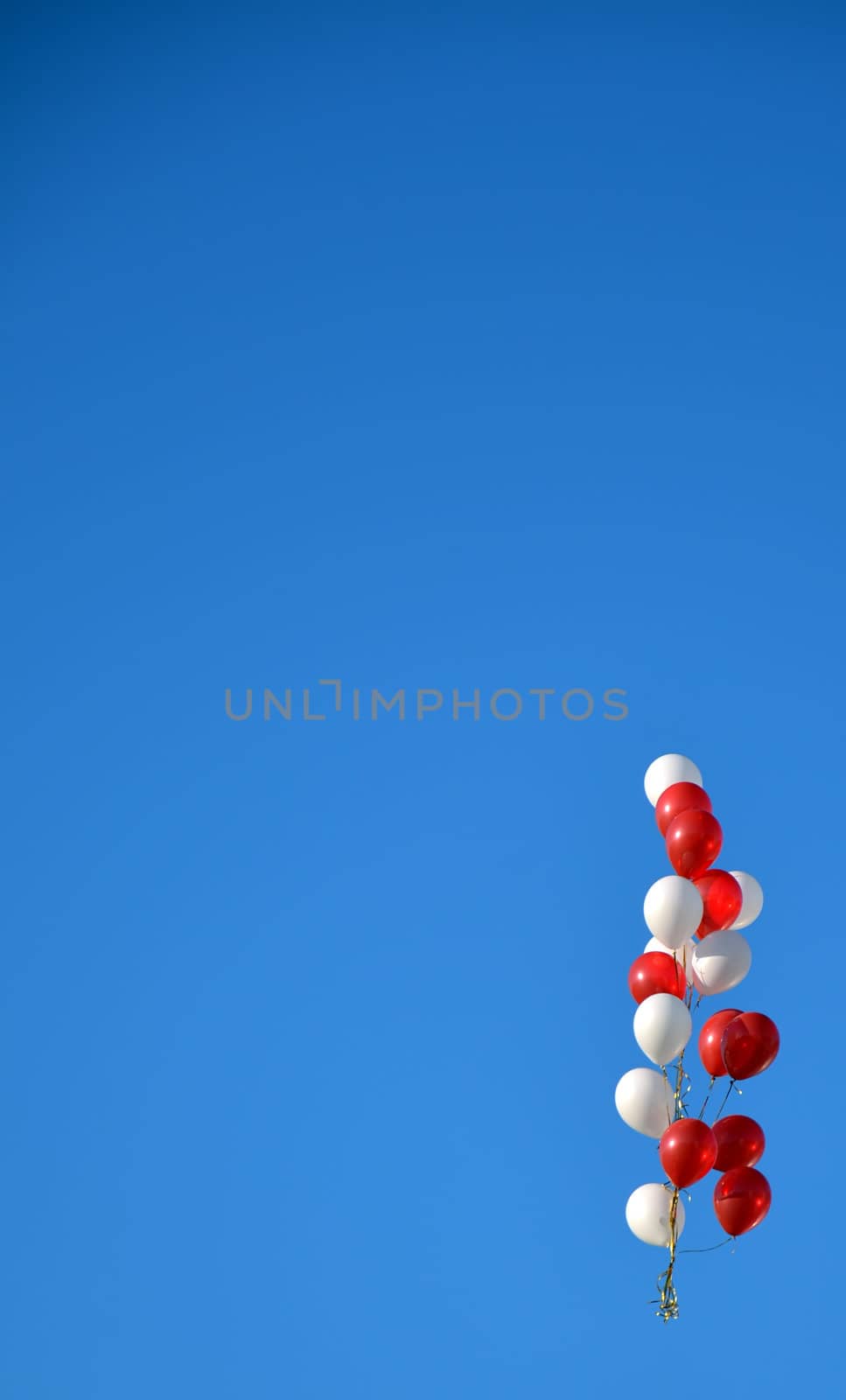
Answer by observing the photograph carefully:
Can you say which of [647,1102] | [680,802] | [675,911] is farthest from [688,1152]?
[680,802]

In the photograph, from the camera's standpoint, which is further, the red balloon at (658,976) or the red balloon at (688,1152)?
the red balloon at (658,976)

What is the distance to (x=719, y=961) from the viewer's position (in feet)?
12.8

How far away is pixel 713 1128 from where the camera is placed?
381 centimetres

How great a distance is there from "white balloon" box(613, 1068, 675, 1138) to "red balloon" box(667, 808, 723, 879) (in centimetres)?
51

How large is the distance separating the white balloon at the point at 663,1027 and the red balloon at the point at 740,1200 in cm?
33

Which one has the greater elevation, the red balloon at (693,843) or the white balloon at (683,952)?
the red balloon at (693,843)

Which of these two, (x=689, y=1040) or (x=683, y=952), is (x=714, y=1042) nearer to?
(x=689, y=1040)

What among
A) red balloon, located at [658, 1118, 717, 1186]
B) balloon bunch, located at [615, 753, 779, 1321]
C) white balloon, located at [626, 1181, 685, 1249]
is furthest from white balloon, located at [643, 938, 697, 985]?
white balloon, located at [626, 1181, 685, 1249]

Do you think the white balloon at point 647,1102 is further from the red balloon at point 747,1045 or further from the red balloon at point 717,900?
the red balloon at point 717,900

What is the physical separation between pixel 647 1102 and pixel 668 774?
86 centimetres

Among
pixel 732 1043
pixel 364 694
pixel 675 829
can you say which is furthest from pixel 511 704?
pixel 732 1043

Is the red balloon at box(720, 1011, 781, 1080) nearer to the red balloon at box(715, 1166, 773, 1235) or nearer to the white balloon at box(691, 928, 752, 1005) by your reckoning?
the white balloon at box(691, 928, 752, 1005)

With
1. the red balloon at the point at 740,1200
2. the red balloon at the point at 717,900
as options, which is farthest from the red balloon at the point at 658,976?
the red balloon at the point at 740,1200

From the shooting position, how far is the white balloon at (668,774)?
4.13m
